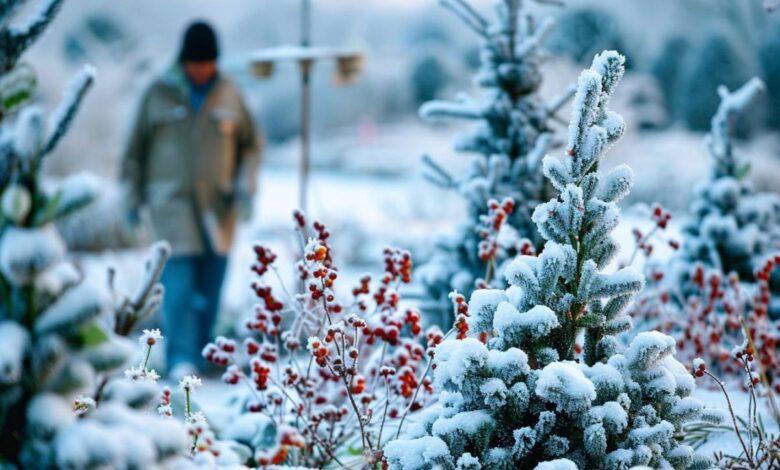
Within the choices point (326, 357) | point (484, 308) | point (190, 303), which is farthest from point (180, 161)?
point (484, 308)

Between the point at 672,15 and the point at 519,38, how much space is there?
56.5 feet

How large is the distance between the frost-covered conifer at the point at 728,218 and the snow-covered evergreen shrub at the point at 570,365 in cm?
200

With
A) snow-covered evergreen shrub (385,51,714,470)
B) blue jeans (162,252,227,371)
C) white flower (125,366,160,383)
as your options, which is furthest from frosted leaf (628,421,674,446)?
blue jeans (162,252,227,371)

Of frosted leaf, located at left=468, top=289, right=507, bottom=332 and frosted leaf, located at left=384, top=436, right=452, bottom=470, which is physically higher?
frosted leaf, located at left=468, top=289, right=507, bottom=332

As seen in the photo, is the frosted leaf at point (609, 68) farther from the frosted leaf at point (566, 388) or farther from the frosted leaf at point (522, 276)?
the frosted leaf at point (566, 388)

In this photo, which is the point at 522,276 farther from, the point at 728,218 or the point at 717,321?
the point at 728,218

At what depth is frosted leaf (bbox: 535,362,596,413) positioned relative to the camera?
1363mm

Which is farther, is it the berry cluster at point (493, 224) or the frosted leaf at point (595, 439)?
the berry cluster at point (493, 224)

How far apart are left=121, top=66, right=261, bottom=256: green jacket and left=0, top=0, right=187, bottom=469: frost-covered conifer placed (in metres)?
4.24

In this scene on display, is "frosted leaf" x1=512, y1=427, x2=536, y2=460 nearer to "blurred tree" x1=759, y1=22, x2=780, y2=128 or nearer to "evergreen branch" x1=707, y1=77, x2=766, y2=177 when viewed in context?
"evergreen branch" x1=707, y1=77, x2=766, y2=177

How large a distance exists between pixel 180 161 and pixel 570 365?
4.27 m

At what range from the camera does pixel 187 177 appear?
531cm

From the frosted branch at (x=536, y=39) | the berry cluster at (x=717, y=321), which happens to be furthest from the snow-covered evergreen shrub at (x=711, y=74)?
the frosted branch at (x=536, y=39)

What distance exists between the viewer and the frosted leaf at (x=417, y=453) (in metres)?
1.43
